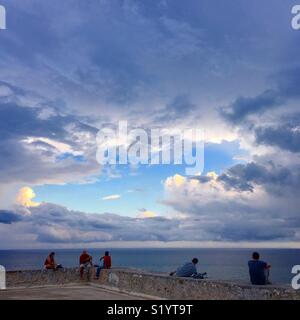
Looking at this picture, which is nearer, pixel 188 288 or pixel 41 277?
pixel 188 288

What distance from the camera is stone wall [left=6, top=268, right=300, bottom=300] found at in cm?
1068

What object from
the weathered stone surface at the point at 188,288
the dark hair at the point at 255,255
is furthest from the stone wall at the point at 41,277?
the dark hair at the point at 255,255

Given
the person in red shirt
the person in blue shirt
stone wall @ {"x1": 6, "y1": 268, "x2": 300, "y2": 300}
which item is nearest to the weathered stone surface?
stone wall @ {"x1": 6, "y1": 268, "x2": 300, "y2": 300}

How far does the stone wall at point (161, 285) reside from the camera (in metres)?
10.7

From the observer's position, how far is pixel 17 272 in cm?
1723

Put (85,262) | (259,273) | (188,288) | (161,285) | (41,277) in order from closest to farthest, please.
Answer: (259,273), (188,288), (161,285), (41,277), (85,262)

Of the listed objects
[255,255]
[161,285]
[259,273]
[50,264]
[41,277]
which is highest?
[255,255]

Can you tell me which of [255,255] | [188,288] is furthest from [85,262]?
[255,255]

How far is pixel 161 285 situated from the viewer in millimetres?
13758

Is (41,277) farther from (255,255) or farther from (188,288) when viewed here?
(255,255)

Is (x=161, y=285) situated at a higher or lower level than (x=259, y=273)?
lower

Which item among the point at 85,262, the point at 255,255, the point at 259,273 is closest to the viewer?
the point at 259,273

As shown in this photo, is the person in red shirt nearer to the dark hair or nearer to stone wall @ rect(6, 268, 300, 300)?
stone wall @ rect(6, 268, 300, 300)
